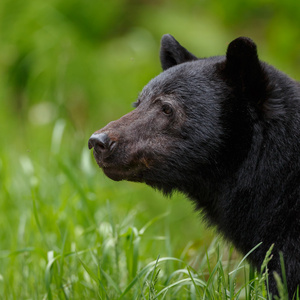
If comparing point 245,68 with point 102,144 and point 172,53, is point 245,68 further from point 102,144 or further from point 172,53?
point 102,144

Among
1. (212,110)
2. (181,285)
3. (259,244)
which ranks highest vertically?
(212,110)

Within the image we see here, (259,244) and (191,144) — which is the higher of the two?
(191,144)

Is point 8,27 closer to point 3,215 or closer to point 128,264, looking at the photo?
point 3,215

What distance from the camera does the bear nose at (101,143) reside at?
131 inches

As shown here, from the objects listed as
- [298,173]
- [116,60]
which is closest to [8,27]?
[116,60]

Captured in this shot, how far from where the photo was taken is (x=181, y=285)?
11.4ft

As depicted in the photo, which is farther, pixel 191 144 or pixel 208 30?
pixel 208 30

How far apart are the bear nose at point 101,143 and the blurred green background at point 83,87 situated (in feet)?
3.92

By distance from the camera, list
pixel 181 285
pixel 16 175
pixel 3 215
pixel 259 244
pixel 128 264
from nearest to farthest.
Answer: pixel 259 244
pixel 181 285
pixel 128 264
pixel 3 215
pixel 16 175

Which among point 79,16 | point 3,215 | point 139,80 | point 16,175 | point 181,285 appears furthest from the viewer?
point 79,16

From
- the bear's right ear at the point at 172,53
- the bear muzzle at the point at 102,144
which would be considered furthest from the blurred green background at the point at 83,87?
the bear muzzle at the point at 102,144

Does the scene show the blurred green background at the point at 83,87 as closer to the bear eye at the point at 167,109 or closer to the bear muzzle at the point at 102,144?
the bear muzzle at the point at 102,144

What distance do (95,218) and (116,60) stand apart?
4530 millimetres

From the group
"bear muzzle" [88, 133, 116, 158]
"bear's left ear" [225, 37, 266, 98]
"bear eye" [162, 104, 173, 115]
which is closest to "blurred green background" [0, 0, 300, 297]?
"bear muzzle" [88, 133, 116, 158]
